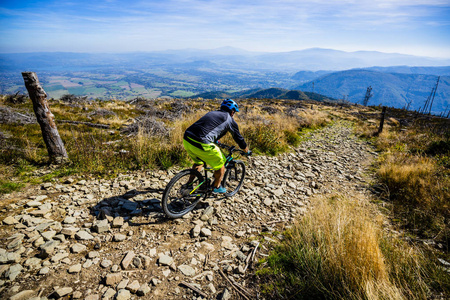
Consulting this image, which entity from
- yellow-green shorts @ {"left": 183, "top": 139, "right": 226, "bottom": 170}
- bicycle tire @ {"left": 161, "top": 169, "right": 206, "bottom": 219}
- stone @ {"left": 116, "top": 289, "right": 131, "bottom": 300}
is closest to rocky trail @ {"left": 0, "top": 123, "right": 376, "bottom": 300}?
stone @ {"left": 116, "top": 289, "right": 131, "bottom": 300}

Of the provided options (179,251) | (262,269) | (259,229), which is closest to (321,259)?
(262,269)

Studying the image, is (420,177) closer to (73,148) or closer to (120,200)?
(120,200)

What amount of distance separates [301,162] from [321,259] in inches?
266

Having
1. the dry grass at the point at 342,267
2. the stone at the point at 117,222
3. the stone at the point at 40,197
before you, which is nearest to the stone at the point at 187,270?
the dry grass at the point at 342,267

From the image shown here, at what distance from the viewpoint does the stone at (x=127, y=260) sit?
330 centimetres

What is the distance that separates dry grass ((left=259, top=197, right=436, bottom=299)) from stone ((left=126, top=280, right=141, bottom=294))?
2054 millimetres

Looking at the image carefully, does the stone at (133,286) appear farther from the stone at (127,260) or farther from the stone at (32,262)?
the stone at (32,262)

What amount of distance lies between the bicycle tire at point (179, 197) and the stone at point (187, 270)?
4.17ft

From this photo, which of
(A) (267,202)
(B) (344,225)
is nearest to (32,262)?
(A) (267,202)

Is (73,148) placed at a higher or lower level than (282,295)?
higher

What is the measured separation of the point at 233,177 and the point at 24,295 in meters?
5.05

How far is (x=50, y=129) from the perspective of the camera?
229 inches

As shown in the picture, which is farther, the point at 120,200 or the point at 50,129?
the point at 50,129

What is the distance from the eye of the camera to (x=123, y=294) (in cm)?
281
